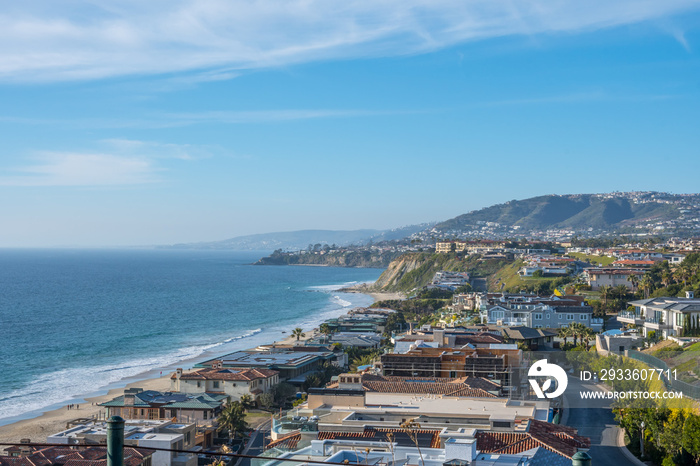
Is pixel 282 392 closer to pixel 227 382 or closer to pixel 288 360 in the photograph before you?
pixel 227 382

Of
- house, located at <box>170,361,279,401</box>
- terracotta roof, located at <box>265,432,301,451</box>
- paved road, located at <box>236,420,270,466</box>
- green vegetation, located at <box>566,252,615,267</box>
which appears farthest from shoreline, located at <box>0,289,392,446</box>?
green vegetation, located at <box>566,252,615,267</box>

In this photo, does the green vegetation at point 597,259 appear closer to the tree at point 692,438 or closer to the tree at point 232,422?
the tree at point 232,422

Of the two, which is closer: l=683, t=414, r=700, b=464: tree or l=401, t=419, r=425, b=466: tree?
l=401, t=419, r=425, b=466: tree

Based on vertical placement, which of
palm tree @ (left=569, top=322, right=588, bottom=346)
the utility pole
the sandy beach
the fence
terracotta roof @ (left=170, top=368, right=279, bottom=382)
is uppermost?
the utility pole

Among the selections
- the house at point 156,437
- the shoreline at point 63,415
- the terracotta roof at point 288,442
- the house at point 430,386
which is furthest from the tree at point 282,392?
the terracotta roof at point 288,442

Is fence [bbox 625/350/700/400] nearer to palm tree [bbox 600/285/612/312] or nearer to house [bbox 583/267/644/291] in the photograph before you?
palm tree [bbox 600/285/612/312]

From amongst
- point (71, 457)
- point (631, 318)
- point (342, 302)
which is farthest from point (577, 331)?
point (342, 302)

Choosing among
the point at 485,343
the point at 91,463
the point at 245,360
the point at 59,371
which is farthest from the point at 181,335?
the point at 91,463
